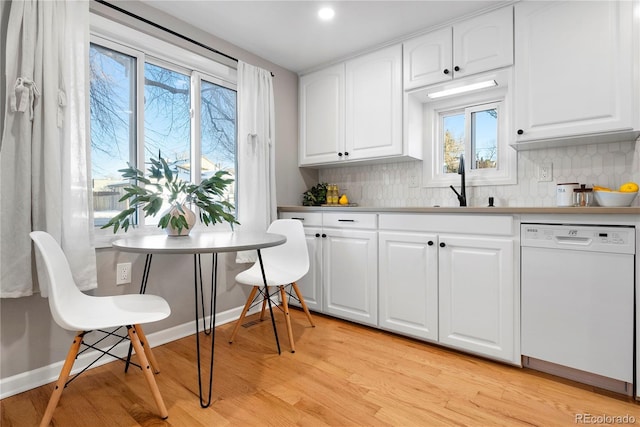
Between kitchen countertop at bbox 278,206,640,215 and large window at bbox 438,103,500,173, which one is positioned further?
large window at bbox 438,103,500,173

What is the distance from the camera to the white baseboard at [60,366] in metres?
1.70

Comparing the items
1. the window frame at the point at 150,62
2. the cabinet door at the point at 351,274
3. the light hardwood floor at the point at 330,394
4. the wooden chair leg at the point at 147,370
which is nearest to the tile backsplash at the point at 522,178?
the cabinet door at the point at 351,274

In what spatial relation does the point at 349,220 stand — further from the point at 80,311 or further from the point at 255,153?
the point at 80,311

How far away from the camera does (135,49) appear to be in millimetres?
2246

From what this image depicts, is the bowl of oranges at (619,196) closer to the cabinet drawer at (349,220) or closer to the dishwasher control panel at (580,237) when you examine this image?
the dishwasher control panel at (580,237)

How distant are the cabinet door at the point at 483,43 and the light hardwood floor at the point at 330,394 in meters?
1.96

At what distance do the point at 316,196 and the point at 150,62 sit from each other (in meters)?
1.81

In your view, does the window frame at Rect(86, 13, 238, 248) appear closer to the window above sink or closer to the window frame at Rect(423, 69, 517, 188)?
the window above sink

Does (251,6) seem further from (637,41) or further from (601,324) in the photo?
(601,324)

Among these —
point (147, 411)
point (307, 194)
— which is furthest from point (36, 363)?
point (307, 194)

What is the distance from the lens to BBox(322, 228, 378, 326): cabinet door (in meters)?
2.54

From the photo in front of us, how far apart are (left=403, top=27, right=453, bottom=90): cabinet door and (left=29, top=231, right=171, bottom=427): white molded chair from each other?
2.36 m

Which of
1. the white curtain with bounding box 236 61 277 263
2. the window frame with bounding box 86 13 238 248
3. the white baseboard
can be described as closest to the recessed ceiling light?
the white curtain with bounding box 236 61 277 263

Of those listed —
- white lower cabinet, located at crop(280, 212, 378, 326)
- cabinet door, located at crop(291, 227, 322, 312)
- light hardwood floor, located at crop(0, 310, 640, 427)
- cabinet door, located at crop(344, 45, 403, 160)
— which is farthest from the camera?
cabinet door, located at crop(291, 227, 322, 312)
